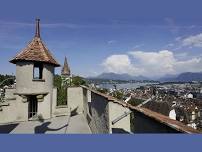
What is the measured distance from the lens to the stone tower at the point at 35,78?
1852 cm

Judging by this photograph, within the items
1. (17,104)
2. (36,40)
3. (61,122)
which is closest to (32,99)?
(17,104)

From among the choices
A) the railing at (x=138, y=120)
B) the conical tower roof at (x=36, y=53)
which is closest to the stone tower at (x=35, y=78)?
the conical tower roof at (x=36, y=53)

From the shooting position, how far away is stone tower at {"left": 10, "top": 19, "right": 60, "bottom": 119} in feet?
60.7

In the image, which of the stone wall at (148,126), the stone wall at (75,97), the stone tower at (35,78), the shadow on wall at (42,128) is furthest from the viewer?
the stone wall at (75,97)

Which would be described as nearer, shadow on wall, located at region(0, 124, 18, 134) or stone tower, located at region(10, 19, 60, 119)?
shadow on wall, located at region(0, 124, 18, 134)

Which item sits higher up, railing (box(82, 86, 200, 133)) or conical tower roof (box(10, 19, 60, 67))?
conical tower roof (box(10, 19, 60, 67))

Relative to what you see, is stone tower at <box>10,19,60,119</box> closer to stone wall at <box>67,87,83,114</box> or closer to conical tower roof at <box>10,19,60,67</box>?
conical tower roof at <box>10,19,60,67</box>

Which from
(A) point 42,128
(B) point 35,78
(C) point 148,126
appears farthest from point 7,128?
(C) point 148,126

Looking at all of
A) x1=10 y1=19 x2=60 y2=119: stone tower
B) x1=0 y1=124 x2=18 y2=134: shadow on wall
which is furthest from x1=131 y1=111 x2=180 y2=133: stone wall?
x1=10 y1=19 x2=60 y2=119: stone tower

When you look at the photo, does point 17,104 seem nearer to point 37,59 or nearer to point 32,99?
point 32,99

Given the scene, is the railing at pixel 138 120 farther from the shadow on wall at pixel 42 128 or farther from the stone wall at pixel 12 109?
the stone wall at pixel 12 109

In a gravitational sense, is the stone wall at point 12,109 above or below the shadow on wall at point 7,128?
above

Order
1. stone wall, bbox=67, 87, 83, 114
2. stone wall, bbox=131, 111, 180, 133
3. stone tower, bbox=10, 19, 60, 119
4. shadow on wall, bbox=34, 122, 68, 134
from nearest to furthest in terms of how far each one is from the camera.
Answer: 1. stone wall, bbox=131, 111, 180, 133
2. shadow on wall, bbox=34, 122, 68, 134
3. stone tower, bbox=10, 19, 60, 119
4. stone wall, bbox=67, 87, 83, 114

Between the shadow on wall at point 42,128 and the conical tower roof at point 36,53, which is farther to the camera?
the conical tower roof at point 36,53
